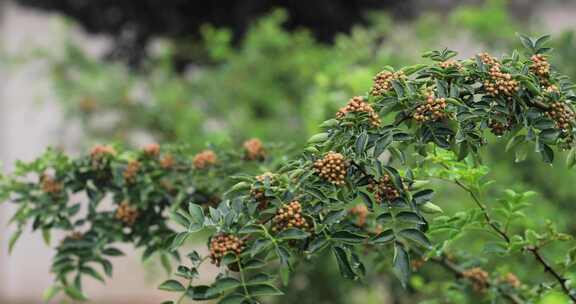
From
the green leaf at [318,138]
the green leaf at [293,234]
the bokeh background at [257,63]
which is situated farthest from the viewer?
the bokeh background at [257,63]

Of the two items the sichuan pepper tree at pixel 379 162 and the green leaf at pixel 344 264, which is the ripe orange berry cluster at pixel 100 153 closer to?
the sichuan pepper tree at pixel 379 162

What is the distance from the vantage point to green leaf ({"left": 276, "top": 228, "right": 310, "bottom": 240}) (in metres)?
1.50

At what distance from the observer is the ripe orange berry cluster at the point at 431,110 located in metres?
1.55

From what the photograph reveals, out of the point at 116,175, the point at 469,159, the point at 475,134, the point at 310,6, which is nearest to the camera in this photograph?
the point at 475,134

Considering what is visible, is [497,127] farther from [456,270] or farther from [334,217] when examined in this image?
[456,270]

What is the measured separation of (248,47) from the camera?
15.5ft

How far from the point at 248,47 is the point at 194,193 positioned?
103 inches

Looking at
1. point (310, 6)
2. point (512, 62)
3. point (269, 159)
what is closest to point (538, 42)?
point (512, 62)

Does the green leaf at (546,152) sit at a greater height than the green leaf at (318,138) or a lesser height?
lesser

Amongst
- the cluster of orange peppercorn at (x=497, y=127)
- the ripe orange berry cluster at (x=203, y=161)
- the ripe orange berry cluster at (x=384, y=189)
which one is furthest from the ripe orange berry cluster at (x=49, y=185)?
the cluster of orange peppercorn at (x=497, y=127)

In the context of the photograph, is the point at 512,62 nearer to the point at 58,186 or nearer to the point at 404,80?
the point at 404,80

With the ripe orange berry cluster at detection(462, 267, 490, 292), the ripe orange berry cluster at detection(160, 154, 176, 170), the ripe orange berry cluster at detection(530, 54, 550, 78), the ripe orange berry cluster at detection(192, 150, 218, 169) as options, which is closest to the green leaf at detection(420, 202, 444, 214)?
the ripe orange berry cluster at detection(530, 54, 550, 78)

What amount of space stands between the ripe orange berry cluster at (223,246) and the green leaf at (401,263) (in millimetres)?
280

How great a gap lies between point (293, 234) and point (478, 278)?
0.83 m
